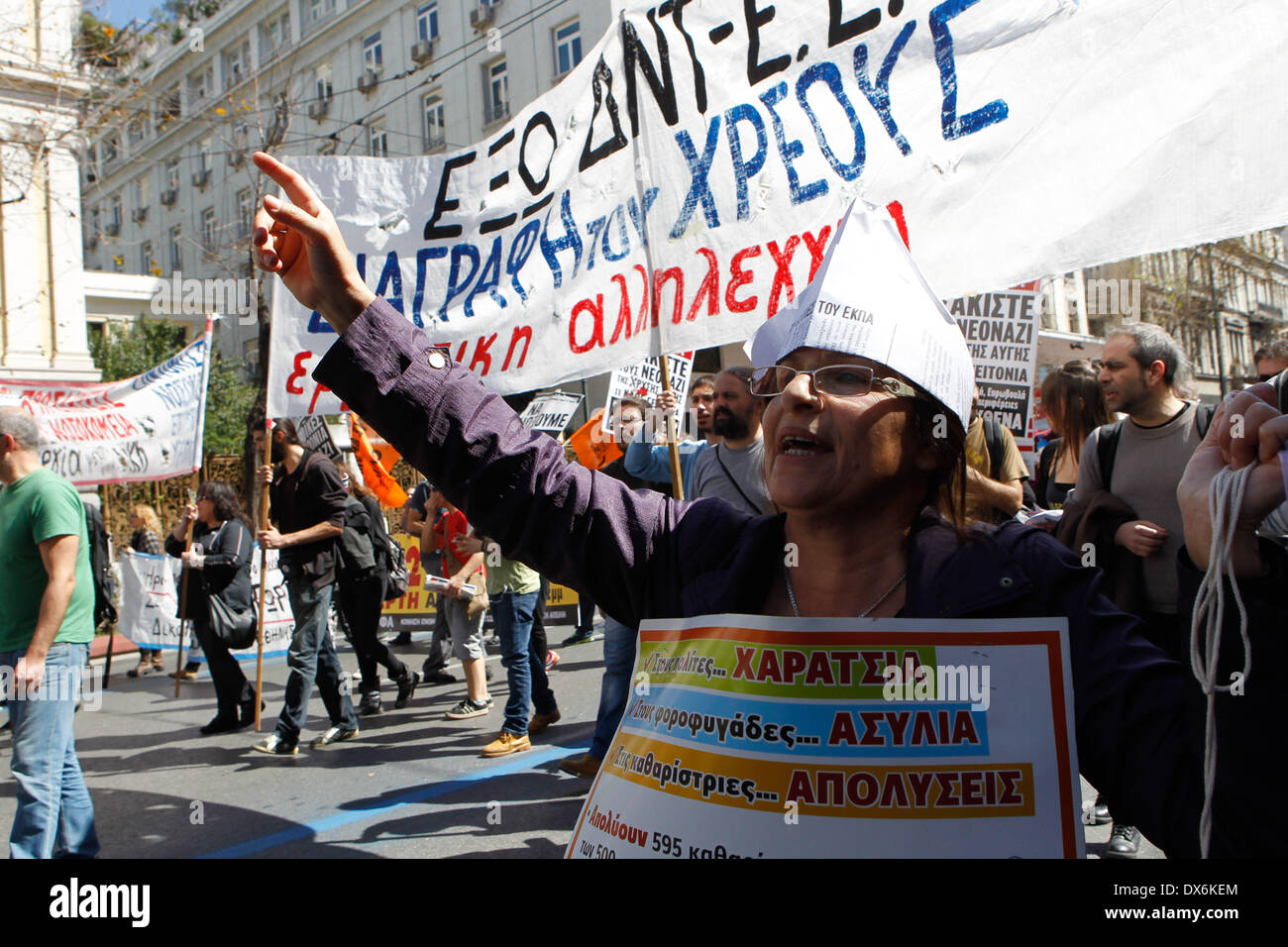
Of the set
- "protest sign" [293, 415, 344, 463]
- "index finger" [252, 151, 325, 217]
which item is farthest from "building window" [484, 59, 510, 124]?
"index finger" [252, 151, 325, 217]

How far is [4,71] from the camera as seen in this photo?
1526cm

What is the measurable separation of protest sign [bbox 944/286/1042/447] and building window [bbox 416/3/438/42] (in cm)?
2457

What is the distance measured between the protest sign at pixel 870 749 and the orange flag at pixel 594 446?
268 inches

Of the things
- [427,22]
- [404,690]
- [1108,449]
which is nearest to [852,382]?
Answer: [1108,449]

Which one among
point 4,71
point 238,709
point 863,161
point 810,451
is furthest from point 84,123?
point 810,451

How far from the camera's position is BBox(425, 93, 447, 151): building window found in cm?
2812

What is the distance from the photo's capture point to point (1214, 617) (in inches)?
47.1

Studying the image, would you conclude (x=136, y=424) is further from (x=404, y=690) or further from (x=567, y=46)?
(x=567, y=46)

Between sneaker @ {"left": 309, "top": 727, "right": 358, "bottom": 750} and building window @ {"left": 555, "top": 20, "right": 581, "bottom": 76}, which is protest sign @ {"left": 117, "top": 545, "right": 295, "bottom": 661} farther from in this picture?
building window @ {"left": 555, "top": 20, "right": 581, "bottom": 76}

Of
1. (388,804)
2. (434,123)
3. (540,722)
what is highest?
(434,123)

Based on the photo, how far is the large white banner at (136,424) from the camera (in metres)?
9.62

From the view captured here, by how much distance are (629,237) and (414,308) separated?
42.4 inches

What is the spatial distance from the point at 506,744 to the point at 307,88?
32.2 metres
